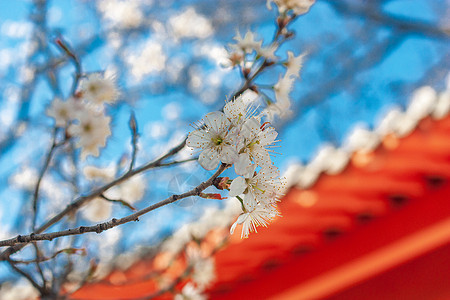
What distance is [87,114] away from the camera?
1.19 m

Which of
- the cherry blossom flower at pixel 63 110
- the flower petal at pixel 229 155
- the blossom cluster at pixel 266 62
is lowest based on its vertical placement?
the flower petal at pixel 229 155

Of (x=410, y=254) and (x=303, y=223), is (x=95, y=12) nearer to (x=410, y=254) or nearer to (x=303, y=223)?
(x=303, y=223)

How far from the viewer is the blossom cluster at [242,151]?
0.65 m

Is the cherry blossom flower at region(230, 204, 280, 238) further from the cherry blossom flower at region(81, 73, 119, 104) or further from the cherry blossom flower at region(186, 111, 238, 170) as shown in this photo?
the cherry blossom flower at region(81, 73, 119, 104)

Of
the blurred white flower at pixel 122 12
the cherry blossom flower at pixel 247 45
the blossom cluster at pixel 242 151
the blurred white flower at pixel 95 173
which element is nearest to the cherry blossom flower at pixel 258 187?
the blossom cluster at pixel 242 151

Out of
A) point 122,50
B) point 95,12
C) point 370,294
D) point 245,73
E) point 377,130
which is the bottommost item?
point 370,294

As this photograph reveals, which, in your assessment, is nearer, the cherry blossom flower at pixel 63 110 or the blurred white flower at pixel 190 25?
the cherry blossom flower at pixel 63 110

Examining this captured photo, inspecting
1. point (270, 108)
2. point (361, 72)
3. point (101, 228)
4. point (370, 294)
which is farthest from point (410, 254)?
point (361, 72)

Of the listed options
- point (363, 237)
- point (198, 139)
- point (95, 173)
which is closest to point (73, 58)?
point (198, 139)

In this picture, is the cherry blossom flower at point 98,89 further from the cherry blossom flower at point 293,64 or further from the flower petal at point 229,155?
the flower petal at point 229,155

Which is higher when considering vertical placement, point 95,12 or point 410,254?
point 95,12

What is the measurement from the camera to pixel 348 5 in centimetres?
423

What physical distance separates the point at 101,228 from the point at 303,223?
66.4 inches

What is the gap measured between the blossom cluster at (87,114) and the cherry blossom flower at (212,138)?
0.55m
